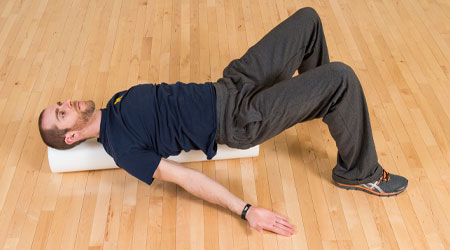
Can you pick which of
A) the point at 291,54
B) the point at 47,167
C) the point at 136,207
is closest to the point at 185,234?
the point at 136,207

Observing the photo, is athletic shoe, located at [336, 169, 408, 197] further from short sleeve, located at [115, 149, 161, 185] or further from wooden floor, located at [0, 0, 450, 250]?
short sleeve, located at [115, 149, 161, 185]

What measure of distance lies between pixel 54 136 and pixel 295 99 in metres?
1.05

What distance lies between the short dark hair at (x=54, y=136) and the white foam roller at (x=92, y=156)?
8 centimetres

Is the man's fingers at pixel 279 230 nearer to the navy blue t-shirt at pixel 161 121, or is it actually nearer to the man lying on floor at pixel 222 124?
the man lying on floor at pixel 222 124

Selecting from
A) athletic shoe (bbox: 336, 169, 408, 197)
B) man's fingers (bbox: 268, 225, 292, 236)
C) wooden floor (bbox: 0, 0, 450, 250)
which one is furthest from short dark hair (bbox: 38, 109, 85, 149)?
athletic shoe (bbox: 336, 169, 408, 197)

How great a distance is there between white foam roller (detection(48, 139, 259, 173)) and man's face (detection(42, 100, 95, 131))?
0.67 ft

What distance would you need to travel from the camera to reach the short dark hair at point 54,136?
6.70 ft

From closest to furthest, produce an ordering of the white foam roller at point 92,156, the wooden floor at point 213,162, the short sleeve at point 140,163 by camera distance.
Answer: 1. the short sleeve at point 140,163
2. the wooden floor at point 213,162
3. the white foam roller at point 92,156

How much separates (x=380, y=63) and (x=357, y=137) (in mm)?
1030

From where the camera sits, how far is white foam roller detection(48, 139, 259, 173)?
222 cm

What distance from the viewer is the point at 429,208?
2.14 metres

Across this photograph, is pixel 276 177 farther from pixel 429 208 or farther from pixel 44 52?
pixel 44 52

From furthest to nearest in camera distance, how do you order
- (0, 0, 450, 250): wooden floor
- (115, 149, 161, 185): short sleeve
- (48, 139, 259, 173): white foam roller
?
(48, 139, 259, 173): white foam roller → (0, 0, 450, 250): wooden floor → (115, 149, 161, 185): short sleeve

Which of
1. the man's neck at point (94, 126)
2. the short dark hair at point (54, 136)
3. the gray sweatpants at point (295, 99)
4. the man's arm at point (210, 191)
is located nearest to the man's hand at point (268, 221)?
the man's arm at point (210, 191)
